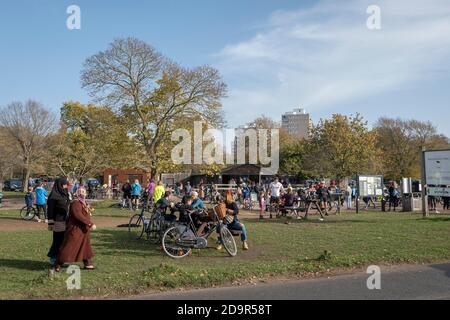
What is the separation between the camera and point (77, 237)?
8.89 m

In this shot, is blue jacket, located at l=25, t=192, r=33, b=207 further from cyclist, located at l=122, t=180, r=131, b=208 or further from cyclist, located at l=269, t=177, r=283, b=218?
cyclist, located at l=269, t=177, r=283, b=218

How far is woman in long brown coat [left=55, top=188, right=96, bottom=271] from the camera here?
8.71 meters

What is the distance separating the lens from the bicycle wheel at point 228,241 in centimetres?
1066

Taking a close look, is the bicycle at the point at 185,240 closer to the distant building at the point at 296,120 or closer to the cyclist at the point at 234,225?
the cyclist at the point at 234,225

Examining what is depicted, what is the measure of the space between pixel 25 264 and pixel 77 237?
1599 mm

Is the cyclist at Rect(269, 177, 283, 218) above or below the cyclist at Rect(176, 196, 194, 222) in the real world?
above

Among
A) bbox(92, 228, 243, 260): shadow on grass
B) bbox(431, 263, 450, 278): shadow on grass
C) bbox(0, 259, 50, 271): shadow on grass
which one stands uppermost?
bbox(92, 228, 243, 260): shadow on grass

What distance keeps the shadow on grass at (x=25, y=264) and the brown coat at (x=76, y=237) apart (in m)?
0.90

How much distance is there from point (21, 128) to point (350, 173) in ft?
127

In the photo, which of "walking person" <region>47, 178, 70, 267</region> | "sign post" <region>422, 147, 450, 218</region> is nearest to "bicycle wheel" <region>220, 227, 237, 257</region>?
"walking person" <region>47, 178, 70, 267</region>

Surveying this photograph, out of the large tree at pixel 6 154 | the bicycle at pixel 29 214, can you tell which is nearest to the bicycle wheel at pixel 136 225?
the bicycle at pixel 29 214

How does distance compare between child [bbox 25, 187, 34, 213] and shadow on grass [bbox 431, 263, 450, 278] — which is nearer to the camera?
shadow on grass [bbox 431, 263, 450, 278]

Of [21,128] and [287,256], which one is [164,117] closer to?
[287,256]

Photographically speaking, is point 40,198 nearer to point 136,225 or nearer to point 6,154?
point 136,225
